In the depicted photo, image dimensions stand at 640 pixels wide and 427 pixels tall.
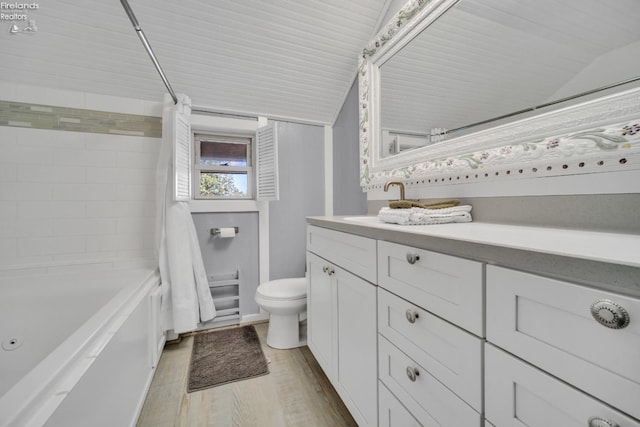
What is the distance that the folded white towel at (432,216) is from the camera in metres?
1.04

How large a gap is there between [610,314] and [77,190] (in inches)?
107

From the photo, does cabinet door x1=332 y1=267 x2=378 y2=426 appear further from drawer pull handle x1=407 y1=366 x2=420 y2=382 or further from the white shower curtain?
the white shower curtain

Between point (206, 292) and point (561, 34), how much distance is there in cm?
241

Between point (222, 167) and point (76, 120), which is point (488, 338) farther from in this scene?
point (76, 120)

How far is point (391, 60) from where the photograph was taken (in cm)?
161

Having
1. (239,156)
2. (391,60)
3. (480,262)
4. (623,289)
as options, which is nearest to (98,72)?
(239,156)

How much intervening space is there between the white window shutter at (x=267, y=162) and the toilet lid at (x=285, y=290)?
699 millimetres

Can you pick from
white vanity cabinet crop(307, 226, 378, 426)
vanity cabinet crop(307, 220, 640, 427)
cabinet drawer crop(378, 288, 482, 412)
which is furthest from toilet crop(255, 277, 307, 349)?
cabinet drawer crop(378, 288, 482, 412)

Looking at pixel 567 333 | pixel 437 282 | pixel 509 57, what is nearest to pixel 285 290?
pixel 437 282

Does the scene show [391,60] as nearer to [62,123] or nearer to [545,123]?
[545,123]

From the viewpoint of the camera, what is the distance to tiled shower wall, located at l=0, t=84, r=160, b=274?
1.77m

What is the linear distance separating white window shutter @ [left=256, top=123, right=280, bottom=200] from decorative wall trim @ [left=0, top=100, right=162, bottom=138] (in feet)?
2.65

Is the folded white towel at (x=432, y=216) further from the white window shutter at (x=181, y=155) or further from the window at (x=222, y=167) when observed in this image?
the window at (x=222, y=167)

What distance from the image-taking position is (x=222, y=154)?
8.02 ft
